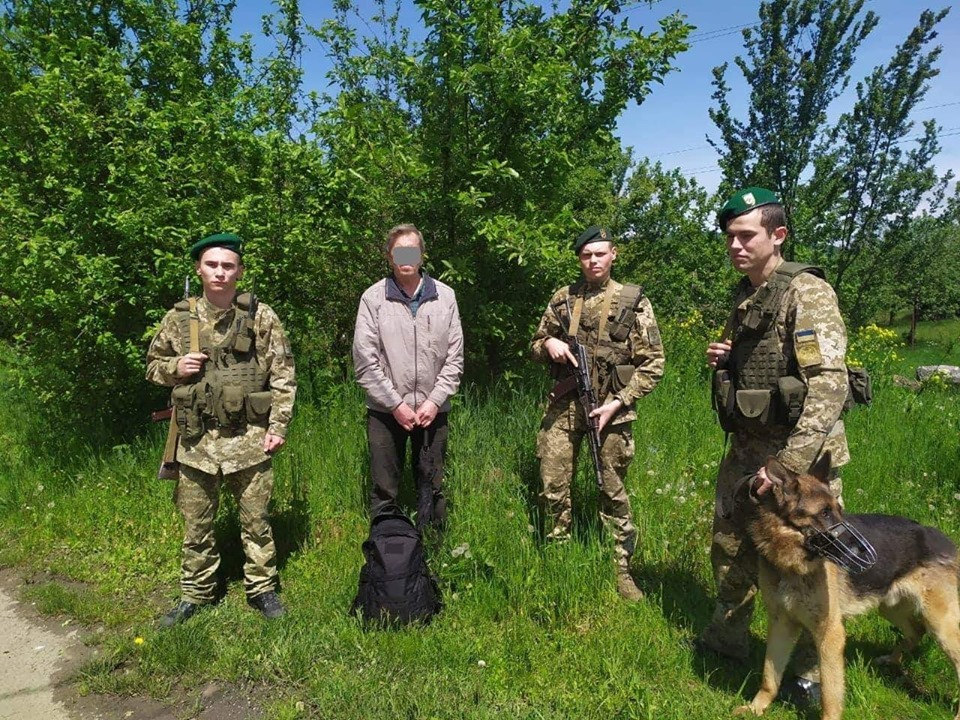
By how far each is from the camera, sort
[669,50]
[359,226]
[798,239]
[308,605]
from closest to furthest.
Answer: [308,605], [669,50], [359,226], [798,239]

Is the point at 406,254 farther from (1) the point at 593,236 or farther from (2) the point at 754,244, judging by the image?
(2) the point at 754,244

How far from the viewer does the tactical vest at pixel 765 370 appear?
2.69 m

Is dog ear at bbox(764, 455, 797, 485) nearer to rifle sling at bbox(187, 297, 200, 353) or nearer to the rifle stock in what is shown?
the rifle stock

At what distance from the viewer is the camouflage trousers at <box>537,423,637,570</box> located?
3705mm

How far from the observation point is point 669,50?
4.84 m

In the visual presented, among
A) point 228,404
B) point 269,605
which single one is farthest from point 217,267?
point 269,605

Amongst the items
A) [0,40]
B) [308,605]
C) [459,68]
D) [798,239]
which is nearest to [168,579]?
[308,605]

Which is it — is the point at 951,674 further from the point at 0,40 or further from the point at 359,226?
the point at 0,40

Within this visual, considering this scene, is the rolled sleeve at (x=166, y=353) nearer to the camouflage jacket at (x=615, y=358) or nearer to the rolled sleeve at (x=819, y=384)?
the camouflage jacket at (x=615, y=358)

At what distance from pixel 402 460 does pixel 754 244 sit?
2365 mm

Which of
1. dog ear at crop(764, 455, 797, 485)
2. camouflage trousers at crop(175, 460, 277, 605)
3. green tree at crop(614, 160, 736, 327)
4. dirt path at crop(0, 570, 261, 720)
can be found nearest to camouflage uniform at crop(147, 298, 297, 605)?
camouflage trousers at crop(175, 460, 277, 605)

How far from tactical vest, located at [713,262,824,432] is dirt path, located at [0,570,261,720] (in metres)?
2.63

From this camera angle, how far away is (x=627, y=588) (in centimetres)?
359

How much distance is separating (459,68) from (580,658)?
386cm
